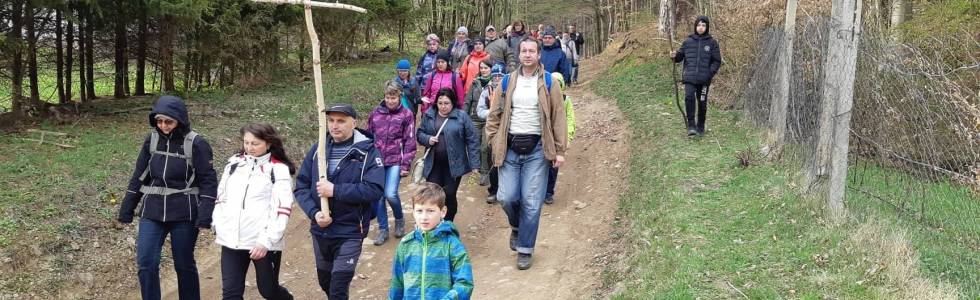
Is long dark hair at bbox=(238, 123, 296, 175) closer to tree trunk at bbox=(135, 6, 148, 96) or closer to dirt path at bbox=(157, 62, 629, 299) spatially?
dirt path at bbox=(157, 62, 629, 299)

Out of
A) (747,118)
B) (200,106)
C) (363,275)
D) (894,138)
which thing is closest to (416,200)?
(363,275)

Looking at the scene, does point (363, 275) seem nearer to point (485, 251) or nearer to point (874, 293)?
point (485, 251)

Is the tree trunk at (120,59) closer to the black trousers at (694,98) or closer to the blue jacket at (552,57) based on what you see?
the blue jacket at (552,57)

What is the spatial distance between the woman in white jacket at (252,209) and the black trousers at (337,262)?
304 millimetres

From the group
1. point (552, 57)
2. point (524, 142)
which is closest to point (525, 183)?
point (524, 142)

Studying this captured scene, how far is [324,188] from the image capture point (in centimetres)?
492

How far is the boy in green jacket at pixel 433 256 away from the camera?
3.96 m

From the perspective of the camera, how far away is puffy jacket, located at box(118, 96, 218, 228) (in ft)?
17.3

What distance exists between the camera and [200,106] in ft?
41.5

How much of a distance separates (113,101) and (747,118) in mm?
10180

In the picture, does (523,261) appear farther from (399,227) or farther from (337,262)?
(337,262)

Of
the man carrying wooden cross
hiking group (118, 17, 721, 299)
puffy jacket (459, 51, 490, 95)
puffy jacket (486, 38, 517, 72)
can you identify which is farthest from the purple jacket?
puffy jacket (486, 38, 517, 72)

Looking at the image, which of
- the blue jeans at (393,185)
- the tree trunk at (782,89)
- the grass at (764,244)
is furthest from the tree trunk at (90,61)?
the tree trunk at (782,89)

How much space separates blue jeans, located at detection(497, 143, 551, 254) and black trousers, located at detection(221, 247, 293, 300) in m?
2.14
